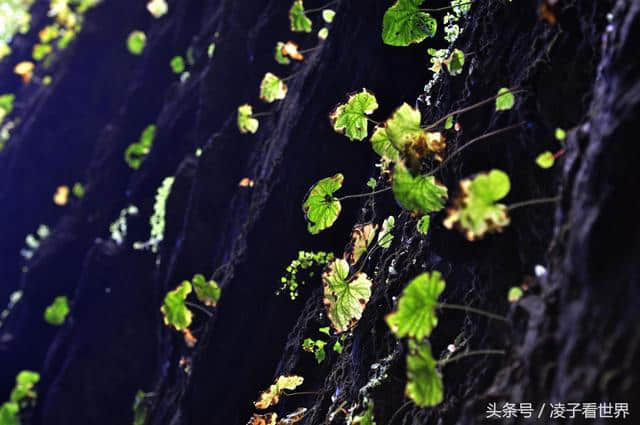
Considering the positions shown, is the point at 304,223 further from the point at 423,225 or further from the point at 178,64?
the point at 178,64

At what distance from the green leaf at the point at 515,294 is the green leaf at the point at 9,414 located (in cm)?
687

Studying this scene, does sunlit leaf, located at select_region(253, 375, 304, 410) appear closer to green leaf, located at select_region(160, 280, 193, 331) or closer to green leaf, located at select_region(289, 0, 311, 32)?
green leaf, located at select_region(160, 280, 193, 331)

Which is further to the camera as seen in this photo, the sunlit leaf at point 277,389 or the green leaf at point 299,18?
the green leaf at point 299,18

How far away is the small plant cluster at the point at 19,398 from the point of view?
22.3 ft

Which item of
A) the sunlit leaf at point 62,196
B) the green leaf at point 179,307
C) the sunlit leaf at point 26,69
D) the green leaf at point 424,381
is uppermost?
the sunlit leaf at point 26,69

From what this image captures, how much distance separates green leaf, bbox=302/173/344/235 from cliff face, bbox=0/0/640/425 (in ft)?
1.09

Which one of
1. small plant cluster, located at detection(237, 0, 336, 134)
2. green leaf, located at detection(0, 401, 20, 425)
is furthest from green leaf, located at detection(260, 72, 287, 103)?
green leaf, located at detection(0, 401, 20, 425)

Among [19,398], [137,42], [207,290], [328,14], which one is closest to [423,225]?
[207,290]

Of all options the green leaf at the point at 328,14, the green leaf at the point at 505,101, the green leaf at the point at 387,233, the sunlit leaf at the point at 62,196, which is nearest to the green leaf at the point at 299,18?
the green leaf at the point at 328,14

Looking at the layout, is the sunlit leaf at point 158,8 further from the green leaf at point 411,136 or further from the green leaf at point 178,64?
the green leaf at point 411,136

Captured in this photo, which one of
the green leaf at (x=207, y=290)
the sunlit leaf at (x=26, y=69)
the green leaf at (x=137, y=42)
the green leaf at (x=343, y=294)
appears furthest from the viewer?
the sunlit leaf at (x=26, y=69)

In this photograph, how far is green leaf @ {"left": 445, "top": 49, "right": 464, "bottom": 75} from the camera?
2725 millimetres

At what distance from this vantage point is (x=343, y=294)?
106 inches

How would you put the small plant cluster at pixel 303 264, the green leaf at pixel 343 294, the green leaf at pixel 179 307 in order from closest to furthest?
1. the green leaf at pixel 343 294
2. the small plant cluster at pixel 303 264
3. the green leaf at pixel 179 307
